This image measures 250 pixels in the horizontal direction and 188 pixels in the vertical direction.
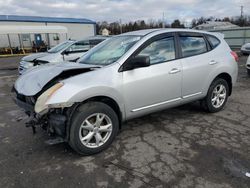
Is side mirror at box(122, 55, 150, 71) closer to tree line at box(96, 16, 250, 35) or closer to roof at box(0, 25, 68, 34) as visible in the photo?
roof at box(0, 25, 68, 34)

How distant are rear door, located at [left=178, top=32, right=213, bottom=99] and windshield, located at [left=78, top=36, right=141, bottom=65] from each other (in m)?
0.98

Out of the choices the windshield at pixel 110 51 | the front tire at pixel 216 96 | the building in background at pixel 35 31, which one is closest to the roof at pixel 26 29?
the building in background at pixel 35 31

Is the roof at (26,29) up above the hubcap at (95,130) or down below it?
above

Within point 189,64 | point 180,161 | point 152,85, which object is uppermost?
point 189,64

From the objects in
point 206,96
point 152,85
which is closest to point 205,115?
point 206,96

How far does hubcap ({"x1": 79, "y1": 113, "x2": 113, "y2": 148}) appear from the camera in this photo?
9.98 ft

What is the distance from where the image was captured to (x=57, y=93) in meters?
2.80

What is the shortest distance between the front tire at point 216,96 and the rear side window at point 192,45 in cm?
76

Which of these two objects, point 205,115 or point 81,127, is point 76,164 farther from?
point 205,115

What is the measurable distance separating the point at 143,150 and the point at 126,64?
4.31 feet

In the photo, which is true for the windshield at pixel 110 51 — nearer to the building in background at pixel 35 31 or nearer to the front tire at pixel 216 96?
the front tire at pixel 216 96

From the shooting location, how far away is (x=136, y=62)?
10.7 ft

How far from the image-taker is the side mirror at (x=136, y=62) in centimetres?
321

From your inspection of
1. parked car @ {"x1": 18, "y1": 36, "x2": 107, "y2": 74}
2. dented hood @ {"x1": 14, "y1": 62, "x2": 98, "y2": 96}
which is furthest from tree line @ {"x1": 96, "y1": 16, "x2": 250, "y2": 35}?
dented hood @ {"x1": 14, "y1": 62, "x2": 98, "y2": 96}
